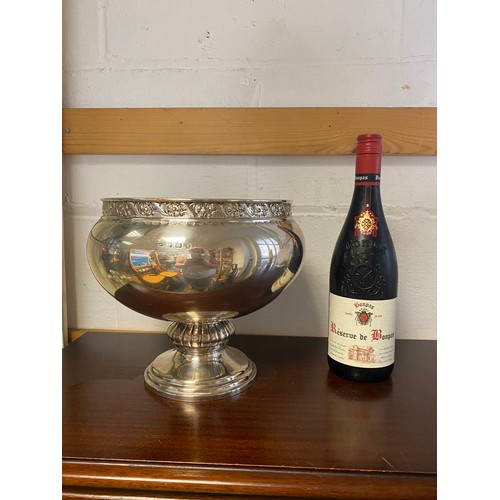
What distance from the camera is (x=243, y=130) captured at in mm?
647

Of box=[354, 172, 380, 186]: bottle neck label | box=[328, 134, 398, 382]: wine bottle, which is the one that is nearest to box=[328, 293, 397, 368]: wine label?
box=[328, 134, 398, 382]: wine bottle

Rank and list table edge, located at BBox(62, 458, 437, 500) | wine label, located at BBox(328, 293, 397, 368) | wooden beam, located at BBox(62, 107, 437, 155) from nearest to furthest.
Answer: table edge, located at BBox(62, 458, 437, 500)
wine label, located at BBox(328, 293, 397, 368)
wooden beam, located at BBox(62, 107, 437, 155)

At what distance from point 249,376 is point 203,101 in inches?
18.5

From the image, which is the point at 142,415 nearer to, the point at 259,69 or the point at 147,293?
the point at 147,293

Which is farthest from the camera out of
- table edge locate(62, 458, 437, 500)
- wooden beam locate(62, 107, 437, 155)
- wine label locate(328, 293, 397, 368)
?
wooden beam locate(62, 107, 437, 155)

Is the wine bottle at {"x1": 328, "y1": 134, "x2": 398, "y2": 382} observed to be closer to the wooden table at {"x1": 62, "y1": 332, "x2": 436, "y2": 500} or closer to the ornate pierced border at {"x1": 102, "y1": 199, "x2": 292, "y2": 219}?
the wooden table at {"x1": 62, "y1": 332, "x2": 436, "y2": 500}

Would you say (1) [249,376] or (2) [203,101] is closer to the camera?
(1) [249,376]

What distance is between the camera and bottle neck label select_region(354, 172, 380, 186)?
50 centimetres

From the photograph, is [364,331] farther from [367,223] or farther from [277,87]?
[277,87]

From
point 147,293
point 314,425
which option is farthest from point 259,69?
point 314,425

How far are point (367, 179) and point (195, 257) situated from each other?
264 millimetres

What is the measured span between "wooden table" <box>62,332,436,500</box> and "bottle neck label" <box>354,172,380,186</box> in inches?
10.6
